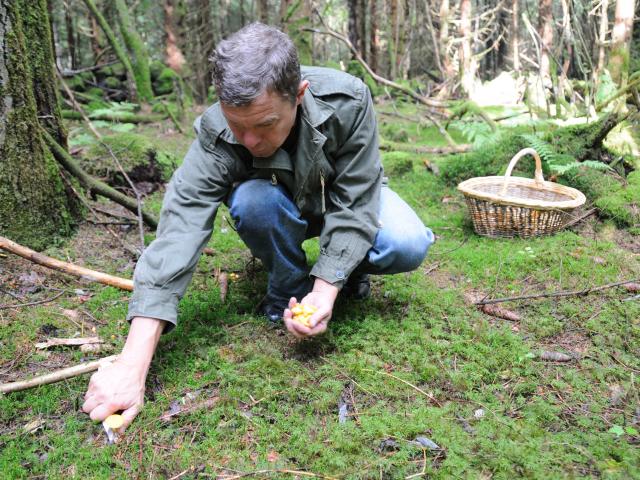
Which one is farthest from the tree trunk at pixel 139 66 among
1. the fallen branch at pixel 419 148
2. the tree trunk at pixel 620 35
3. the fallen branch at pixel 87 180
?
the tree trunk at pixel 620 35

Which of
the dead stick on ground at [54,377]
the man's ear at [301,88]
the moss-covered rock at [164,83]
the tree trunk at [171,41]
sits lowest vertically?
the dead stick on ground at [54,377]

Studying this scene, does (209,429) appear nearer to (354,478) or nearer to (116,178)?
(354,478)

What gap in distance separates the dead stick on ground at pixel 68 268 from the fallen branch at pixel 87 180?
825 millimetres

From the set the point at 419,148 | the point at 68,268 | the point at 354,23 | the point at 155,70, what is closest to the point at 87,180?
the point at 68,268

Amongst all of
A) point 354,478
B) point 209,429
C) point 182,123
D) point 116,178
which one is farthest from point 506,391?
point 182,123

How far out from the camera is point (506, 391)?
2.20 meters

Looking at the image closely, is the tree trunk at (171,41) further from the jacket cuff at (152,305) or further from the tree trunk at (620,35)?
the jacket cuff at (152,305)

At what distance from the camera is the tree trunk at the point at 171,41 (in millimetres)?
11937

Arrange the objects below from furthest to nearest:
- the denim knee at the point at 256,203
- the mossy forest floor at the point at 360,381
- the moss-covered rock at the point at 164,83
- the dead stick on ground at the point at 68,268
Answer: the moss-covered rock at the point at 164,83 < the dead stick on ground at the point at 68,268 < the denim knee at the point at 256,203 < the mossy forest floor at the point at 360,381

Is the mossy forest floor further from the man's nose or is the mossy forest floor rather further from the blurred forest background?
the man's nose

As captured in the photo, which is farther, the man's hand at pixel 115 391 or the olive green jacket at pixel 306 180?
the olive green jacket at pixel 306 180

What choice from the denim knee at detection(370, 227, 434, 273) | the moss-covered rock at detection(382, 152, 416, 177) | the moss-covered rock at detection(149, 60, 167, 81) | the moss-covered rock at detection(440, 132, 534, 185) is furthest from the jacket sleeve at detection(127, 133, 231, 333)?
the moss-covered rock at detection(149, 60, 167, 81)

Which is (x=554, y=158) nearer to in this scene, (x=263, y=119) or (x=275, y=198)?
(x=275, y=198)

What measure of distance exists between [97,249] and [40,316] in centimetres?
87
